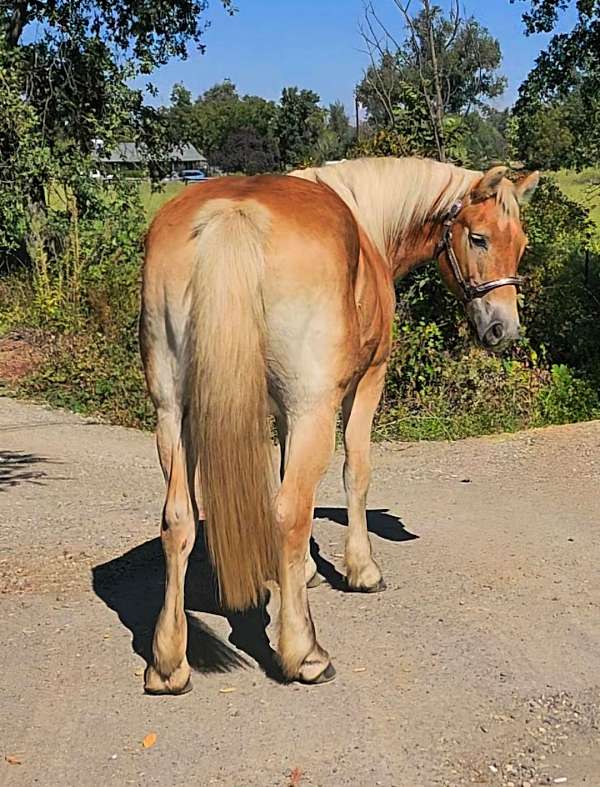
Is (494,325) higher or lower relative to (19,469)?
higher

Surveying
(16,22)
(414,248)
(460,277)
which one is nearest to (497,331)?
(460,277)

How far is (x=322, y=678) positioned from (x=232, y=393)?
121cm

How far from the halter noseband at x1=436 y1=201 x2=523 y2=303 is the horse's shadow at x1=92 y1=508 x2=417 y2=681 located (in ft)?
5.29

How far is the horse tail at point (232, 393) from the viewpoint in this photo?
3488mm

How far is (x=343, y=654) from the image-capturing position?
13.7 ft

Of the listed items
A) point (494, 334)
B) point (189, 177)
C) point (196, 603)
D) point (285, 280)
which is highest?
point (189, 177)

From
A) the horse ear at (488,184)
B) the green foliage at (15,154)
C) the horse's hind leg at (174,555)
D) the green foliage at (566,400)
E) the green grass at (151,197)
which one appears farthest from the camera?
the green grass at (151,197)

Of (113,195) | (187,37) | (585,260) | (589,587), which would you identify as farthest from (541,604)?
(187,37)

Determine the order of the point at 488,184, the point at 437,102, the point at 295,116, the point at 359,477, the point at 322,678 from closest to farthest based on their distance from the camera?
the point at 322,678
the point at 488,184
the point at 359,477
the point at 437,102
the point at 295,116

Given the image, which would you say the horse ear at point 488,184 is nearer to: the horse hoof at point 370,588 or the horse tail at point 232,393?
the horse tail at point 232,393

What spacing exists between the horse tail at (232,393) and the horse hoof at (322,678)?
44cm

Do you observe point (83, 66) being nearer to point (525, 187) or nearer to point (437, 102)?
point (437, 102)

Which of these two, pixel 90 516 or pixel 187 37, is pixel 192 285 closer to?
pixel 90 516

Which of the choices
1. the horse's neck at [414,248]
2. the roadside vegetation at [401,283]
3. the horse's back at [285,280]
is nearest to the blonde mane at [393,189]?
the horse's neck at [414,248]
